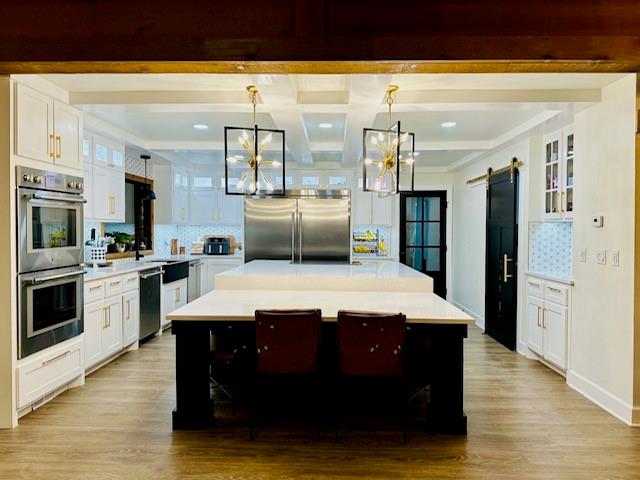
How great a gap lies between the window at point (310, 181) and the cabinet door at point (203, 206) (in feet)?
5.18

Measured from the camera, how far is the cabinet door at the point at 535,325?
4.34 meters

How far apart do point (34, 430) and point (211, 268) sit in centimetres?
431

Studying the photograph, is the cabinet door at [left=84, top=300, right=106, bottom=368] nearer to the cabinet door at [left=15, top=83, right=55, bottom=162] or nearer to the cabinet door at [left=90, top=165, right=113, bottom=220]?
the cabinet door at [left=90, top=165, right=113, bottom=220]

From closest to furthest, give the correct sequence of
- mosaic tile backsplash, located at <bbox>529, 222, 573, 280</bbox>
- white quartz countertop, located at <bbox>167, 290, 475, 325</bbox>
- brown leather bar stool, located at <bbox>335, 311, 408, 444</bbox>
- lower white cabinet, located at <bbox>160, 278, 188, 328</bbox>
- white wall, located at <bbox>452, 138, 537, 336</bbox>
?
brown leather bar stool, located at <bbox>335, 311, 408, 444</bbox>
white quartz countertop, located at <bbox>167, 290, 475, 325</bbox>
mosaic tile backsplash, located at <bbox>529, 222, 573, 280</bbox>
white wall, located at <bbox>452, 138, 537, 336</bbox>
lower white cabinet, located at <bbox>160, 278, 188, 328</bbox>

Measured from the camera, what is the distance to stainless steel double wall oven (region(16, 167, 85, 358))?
2963 mm

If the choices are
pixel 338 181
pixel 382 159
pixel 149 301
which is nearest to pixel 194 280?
pixel 149 301

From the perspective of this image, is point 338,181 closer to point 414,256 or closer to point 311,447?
point 414,256

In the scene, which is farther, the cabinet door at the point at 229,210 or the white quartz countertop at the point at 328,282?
the cabinet door at the point at 229,210

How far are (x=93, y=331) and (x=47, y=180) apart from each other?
147 centimetres

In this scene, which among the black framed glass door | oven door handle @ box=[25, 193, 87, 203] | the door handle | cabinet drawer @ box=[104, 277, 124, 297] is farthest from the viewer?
the black framed glass door

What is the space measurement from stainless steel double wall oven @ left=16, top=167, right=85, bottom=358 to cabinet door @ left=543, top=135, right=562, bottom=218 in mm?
4440

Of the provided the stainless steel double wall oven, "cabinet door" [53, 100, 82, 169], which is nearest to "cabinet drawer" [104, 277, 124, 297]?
the stainless steel double wall oven

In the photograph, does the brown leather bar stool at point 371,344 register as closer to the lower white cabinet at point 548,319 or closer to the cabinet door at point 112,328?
the lower white cabinet at point 548,319

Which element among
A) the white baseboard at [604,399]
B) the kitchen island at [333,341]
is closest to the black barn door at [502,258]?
the white baseboard at [604,399]
